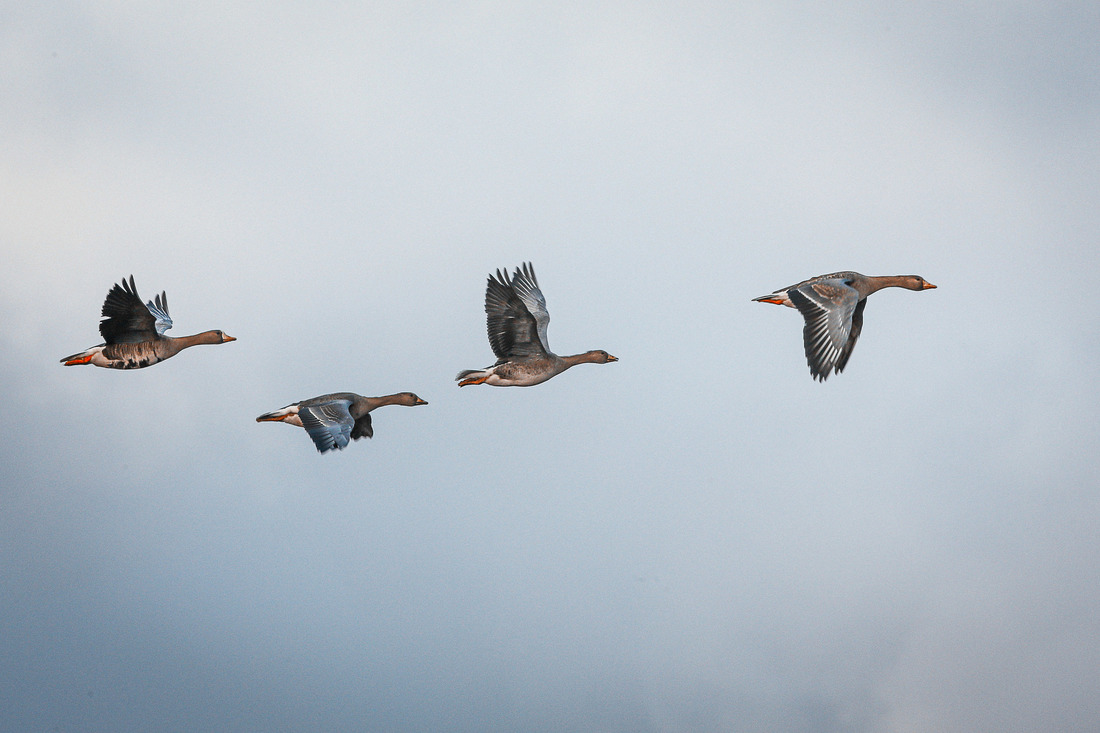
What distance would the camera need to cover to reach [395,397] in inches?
1458

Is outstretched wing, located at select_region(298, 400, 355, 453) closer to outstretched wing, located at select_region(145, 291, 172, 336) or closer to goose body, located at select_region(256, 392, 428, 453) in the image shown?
goose body, located at select_region(256, 392, 428, 453)

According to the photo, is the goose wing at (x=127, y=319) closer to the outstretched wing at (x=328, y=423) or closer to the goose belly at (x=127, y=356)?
the goose belly at (x=127, y=356)

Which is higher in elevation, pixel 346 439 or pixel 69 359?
pixel 69 359

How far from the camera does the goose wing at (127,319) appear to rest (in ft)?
110

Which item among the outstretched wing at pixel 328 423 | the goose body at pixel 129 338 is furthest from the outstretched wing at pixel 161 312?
the outstretched wing at pixel 328 423

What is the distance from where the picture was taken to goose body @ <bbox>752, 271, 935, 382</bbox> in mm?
29359

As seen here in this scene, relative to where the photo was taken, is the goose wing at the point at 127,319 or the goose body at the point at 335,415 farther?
the goose wing at the point at 127,319

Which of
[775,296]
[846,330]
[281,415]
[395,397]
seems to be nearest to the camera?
[846,330]

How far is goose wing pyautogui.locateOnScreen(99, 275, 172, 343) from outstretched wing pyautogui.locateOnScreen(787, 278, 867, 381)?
16166 millimetres

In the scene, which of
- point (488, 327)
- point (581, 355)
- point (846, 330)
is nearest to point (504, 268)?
point (488, 327)

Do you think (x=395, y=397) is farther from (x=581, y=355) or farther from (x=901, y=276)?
(x=901, y=276)

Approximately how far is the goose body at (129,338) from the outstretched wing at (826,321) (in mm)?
16039

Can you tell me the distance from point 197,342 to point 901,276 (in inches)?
731

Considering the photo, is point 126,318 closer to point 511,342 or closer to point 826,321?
point 511,342
